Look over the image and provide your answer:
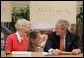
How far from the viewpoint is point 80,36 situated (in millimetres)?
3709

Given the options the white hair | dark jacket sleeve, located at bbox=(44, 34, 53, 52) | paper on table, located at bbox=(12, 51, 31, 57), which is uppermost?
the white hair

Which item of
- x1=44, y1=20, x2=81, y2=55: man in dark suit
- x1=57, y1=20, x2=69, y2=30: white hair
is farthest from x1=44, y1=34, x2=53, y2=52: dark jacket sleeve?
x1=57, y1=20, x2=69, y2=30: white hair

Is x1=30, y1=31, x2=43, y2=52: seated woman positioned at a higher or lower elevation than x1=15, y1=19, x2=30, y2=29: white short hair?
lower

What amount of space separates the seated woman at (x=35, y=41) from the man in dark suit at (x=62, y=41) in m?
0.05

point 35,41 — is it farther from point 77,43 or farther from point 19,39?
point 77,43

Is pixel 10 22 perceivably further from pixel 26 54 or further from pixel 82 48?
pixel 82 48

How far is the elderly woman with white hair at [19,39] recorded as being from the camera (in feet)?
12.2

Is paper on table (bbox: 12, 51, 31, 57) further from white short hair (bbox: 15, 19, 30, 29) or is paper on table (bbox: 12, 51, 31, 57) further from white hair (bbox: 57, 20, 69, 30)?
white hair (bbox: 57, 20, 69, 30)

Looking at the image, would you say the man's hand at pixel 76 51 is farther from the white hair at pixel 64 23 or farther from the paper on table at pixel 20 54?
the paper on table at pixel 20 54

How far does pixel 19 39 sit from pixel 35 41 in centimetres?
10

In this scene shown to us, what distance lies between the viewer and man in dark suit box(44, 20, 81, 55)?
371cm

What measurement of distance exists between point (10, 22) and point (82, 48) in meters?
0.49

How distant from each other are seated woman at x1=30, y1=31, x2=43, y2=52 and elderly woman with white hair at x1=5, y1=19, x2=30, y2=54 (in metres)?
0.03

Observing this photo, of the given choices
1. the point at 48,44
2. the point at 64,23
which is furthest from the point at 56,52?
the point at 64,23
